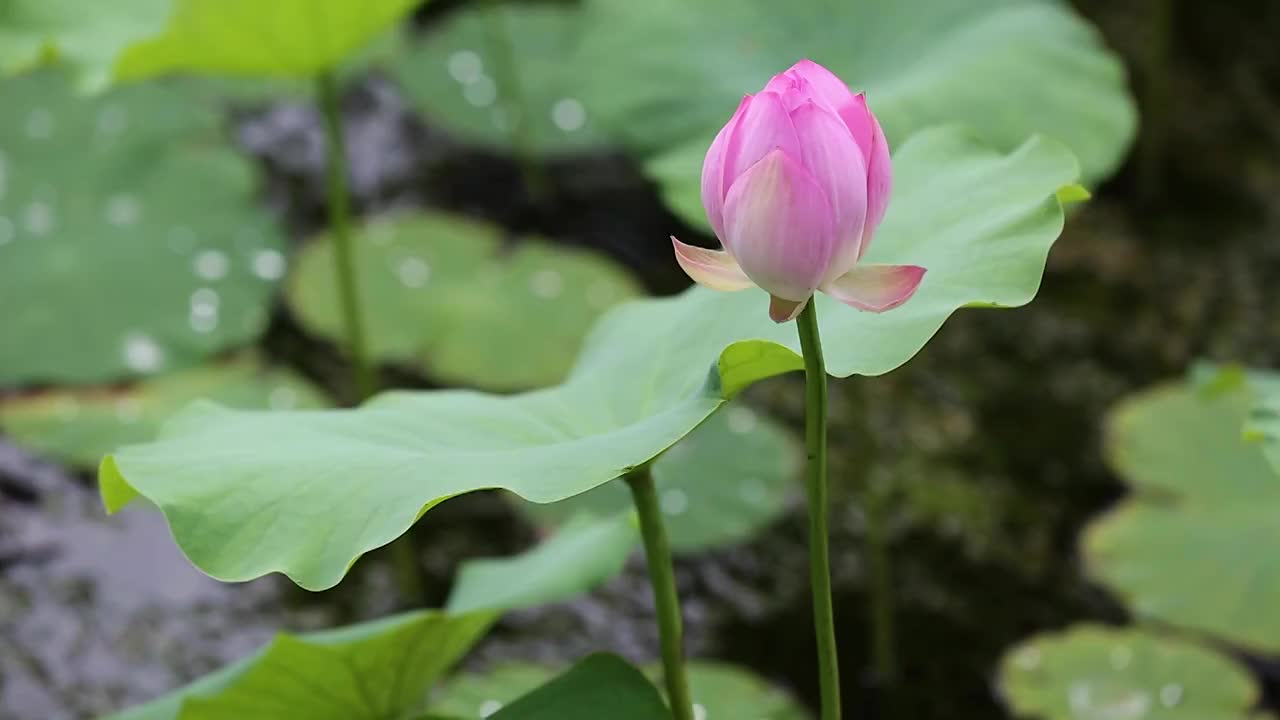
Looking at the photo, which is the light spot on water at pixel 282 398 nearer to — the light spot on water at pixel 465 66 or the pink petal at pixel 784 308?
the light spot on water at pixel 465 66

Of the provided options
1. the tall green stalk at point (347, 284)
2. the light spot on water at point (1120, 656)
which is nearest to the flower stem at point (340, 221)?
the tall green stalk at point (347, 284)

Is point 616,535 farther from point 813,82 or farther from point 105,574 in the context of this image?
point 105,574

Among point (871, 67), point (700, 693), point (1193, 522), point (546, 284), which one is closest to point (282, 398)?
point (546, 284)

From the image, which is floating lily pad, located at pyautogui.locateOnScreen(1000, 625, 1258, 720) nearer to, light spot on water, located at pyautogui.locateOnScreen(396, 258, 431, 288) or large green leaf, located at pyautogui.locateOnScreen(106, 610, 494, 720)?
large green leaf, located at pyautogui.locateOnScreen(106, 610, 494, 720)

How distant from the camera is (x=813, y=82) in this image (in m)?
0.60

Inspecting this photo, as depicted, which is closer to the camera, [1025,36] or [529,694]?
[529,694]

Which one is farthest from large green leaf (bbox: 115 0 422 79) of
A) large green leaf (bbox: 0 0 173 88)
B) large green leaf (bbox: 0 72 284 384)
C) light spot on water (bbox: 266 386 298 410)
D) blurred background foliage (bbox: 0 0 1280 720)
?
large green leaf (bbox: 0 72 284 384)

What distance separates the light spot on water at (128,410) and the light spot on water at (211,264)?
0.28 m

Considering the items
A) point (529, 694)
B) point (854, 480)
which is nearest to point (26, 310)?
point (854, 480)

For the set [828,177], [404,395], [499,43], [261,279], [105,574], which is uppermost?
[828,177]

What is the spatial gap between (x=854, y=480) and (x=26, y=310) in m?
1.06

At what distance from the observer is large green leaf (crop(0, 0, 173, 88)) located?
1.30 m

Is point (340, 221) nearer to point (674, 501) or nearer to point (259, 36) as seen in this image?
point (259, 36)

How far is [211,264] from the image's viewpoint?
189 centimetres
